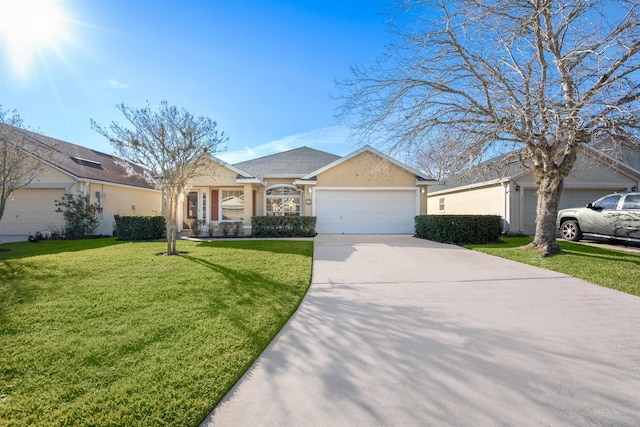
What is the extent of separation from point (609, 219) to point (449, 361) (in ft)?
35.5

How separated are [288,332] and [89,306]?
3231 mm

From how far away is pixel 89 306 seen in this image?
4352 mm

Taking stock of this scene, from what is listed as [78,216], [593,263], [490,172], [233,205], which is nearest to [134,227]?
[78,216]

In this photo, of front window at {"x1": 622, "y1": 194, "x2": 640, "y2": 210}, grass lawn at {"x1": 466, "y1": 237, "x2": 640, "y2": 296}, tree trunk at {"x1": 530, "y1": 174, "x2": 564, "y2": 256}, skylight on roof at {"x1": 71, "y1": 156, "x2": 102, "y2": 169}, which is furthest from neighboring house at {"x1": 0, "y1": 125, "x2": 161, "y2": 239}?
front window at {"x1": 622, "y1": 194, "x2": 640, "y2": 210}

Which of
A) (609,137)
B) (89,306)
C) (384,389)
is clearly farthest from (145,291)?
(609,137)

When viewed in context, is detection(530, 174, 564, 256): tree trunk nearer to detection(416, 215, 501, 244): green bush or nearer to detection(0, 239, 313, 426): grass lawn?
detection(416, 215, 501, 244): green bush

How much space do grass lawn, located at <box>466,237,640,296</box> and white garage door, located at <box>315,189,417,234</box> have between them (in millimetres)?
5470

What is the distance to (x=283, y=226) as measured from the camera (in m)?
14.2

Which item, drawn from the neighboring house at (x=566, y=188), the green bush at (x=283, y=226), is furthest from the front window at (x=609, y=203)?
the green bush at (x=283, y=226)

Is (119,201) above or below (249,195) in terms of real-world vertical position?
below

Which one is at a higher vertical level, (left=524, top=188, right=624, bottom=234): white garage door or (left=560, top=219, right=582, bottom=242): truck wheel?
(left=524, top=188, right=624, bottom=234): white garage door

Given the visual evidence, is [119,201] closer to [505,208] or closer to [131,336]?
[131,336]

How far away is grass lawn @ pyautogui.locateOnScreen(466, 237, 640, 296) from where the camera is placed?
219 inches

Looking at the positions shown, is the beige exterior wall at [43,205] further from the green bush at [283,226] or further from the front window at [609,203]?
the front window at [609,203]
